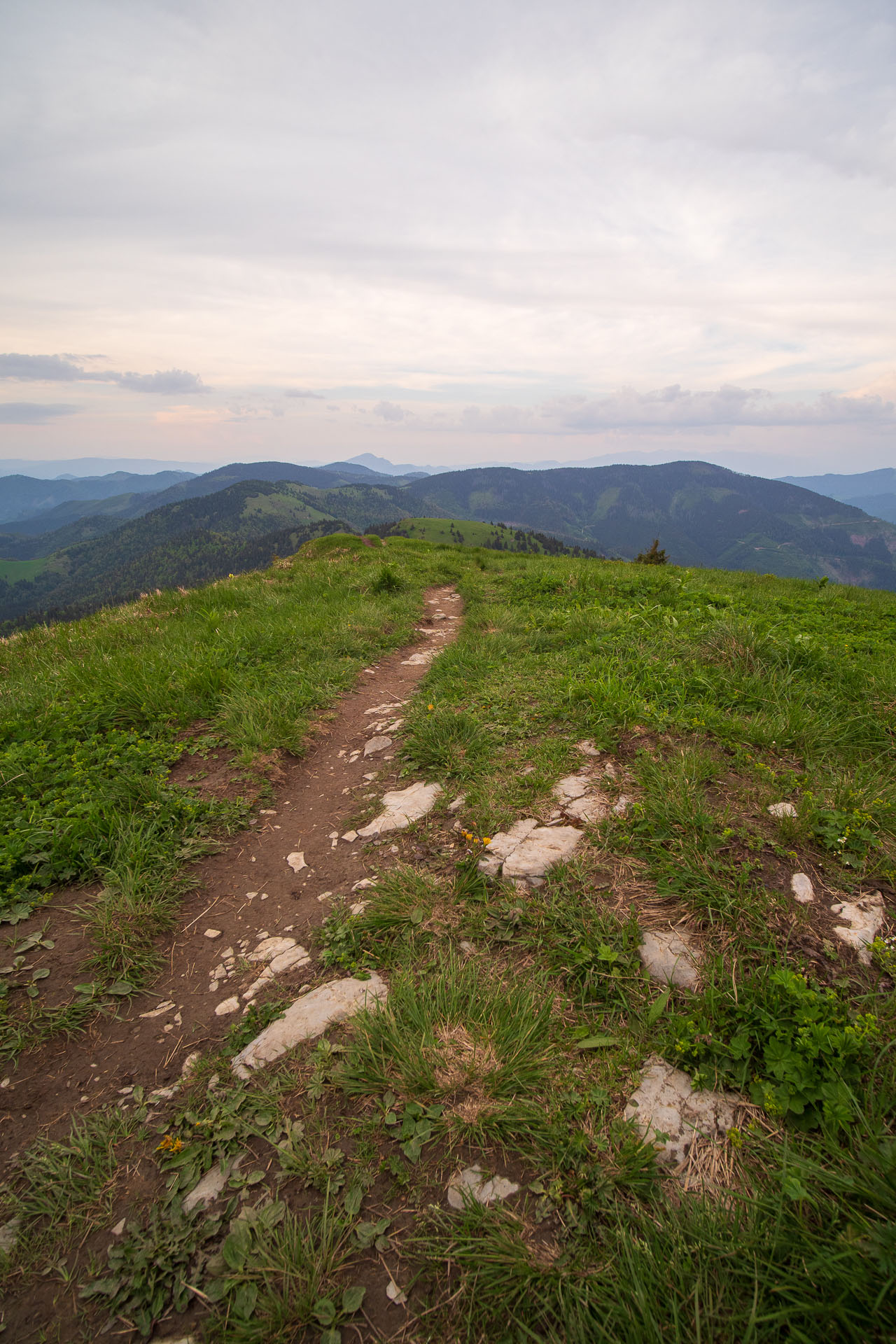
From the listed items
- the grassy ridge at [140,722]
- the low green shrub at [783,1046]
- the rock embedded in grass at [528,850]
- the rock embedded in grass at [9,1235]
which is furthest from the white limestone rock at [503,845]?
the rock embedded in grass at [9,1235]

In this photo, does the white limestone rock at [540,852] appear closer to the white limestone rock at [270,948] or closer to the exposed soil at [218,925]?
the exposed soil at [218,925]

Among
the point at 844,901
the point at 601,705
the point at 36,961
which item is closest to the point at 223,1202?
the point at 36,961

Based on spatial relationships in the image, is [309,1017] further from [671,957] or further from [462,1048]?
[671,957]

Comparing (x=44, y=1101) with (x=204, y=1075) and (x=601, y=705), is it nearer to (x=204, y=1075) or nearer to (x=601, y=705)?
(x=204, y=1075)

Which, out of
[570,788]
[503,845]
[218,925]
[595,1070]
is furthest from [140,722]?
[595,1070]

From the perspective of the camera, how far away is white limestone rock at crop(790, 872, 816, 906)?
330 cm

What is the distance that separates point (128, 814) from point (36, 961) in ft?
4.60

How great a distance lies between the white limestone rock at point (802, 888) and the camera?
3.30 meters

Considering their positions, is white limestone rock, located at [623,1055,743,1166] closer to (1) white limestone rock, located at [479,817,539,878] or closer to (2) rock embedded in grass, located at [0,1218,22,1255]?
(1) white limestone rock, located at [479,817,539,878]

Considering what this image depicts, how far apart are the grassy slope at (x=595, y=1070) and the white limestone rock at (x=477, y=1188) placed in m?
0.05

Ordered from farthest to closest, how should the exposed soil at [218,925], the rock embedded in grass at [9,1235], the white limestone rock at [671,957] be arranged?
1. the white limestone rock at [671,957]
2. the exposed soil at [218,925]
3. the rock embedded in grass at [9,1235]

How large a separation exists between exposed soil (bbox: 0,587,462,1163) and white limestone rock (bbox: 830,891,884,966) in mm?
3244

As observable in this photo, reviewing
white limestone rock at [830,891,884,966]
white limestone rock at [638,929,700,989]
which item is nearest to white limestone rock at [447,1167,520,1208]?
white limestone rock at [638,929,700,989]

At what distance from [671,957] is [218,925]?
10.8 feet
